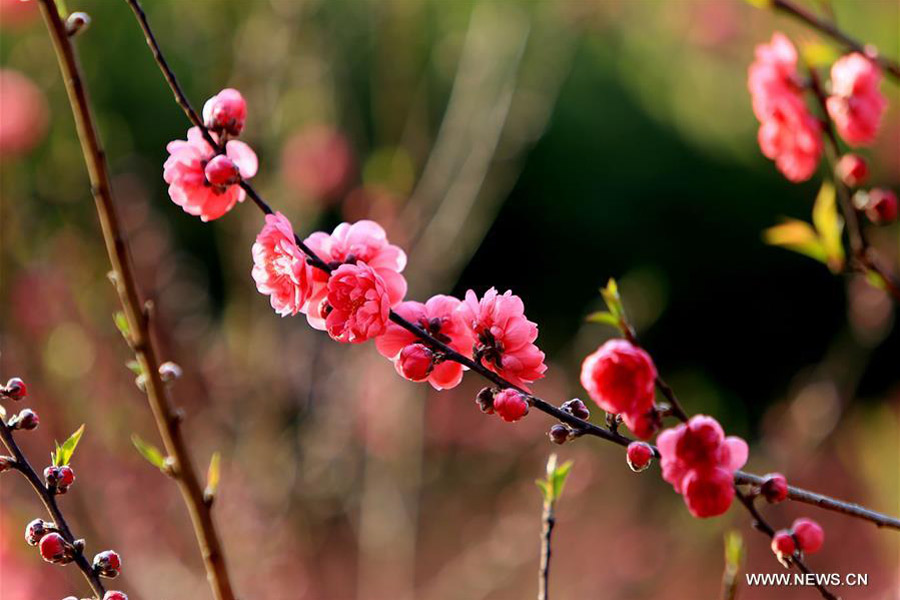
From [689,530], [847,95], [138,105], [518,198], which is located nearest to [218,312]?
[138,105]

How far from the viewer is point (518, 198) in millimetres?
7219

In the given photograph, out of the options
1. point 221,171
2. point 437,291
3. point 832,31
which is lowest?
point 221,171

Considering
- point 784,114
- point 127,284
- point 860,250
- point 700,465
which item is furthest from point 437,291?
point 127,284

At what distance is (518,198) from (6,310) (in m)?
4.52

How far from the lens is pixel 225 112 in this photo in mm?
1049

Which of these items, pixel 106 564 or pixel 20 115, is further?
pixel 20 115

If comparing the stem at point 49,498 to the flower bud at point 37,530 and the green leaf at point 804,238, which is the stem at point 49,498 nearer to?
the flower bud at point 37,530

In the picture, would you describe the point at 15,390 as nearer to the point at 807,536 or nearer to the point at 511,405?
the point at 511,405

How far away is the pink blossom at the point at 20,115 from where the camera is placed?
147 inches

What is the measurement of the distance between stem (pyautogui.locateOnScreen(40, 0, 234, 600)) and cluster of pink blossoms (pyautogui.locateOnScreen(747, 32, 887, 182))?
1.19 meters

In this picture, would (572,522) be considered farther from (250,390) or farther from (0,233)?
(0,233)

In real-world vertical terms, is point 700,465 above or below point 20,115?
below

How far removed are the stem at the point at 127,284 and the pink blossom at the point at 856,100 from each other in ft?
4.13

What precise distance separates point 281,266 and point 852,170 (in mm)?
911
